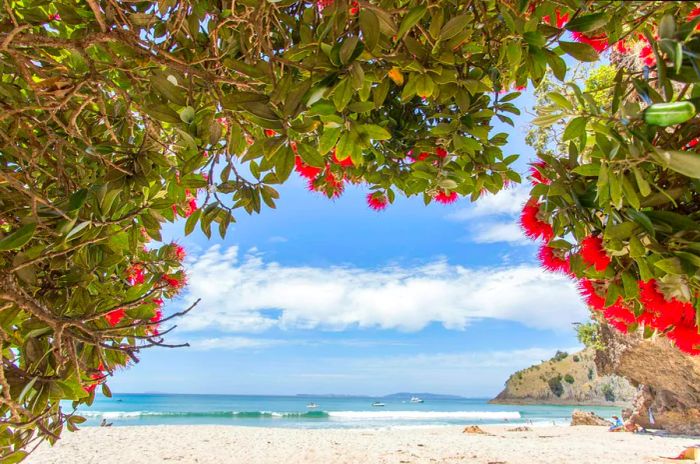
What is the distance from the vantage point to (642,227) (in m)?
0.66

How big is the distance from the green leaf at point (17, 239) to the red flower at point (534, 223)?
3.15 feet

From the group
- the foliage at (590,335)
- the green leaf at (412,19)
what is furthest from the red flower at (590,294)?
the foliage at (590,335)

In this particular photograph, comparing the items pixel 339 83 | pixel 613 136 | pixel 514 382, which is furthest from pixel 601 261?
pixel 514 382

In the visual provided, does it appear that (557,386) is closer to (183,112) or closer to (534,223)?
(534,223)

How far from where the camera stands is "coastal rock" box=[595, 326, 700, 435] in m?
7.63

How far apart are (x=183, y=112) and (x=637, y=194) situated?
2.60 feet

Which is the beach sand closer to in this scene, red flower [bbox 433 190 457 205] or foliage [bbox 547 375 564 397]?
red flower [bbox 433 190 457 205]

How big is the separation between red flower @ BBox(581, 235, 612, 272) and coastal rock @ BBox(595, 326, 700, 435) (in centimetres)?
774

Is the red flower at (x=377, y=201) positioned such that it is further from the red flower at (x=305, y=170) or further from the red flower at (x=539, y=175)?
the red flower at (x=539, y=175)

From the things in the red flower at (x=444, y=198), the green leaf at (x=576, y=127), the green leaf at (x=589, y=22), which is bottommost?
the green leaf at (x=576, y=127)

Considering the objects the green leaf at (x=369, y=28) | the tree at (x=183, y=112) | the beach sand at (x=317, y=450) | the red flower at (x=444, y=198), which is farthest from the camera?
the beach sand at (x=317, y=450)

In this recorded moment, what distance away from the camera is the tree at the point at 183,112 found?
0.70 meters

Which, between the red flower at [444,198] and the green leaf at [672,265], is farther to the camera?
the red flower at [444,198]

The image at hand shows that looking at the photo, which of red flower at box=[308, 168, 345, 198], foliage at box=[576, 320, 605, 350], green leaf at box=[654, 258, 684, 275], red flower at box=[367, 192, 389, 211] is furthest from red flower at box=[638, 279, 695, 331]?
foliage at box=[576, 320, 605, 350]
